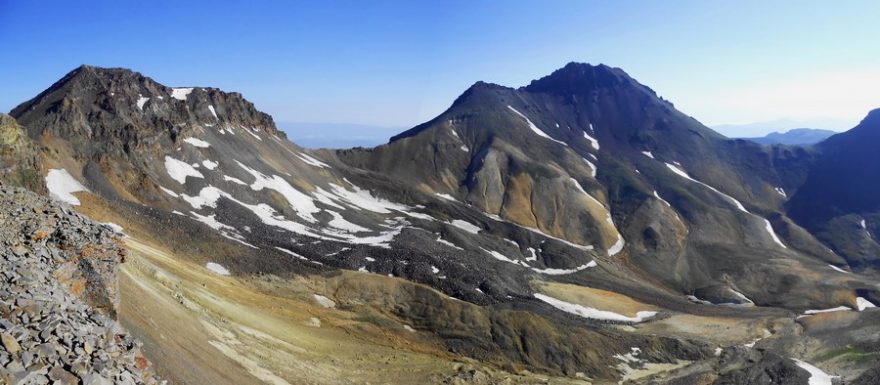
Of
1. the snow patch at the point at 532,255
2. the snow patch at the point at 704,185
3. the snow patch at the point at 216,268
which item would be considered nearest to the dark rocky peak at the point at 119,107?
the snow patch at the point at 216,268

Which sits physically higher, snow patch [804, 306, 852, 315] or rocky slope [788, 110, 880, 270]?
rocky slope [788, 110, 880, 270]

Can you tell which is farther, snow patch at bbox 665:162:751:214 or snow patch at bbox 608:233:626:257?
snow patch at bbox 665:162:751:214

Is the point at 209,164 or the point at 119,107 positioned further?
the point at 209,164

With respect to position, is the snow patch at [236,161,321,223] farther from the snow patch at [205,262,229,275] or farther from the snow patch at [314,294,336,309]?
the snow patch at [205,262,229,275]

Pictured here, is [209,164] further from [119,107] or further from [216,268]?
[216,268]

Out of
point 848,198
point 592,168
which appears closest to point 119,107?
point 592,168

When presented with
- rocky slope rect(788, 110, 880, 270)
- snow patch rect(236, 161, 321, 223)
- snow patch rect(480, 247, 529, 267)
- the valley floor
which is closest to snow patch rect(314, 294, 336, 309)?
the valley floor

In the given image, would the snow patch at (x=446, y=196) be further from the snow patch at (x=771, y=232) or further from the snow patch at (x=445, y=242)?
the snow patch at (x=771, y=232)
